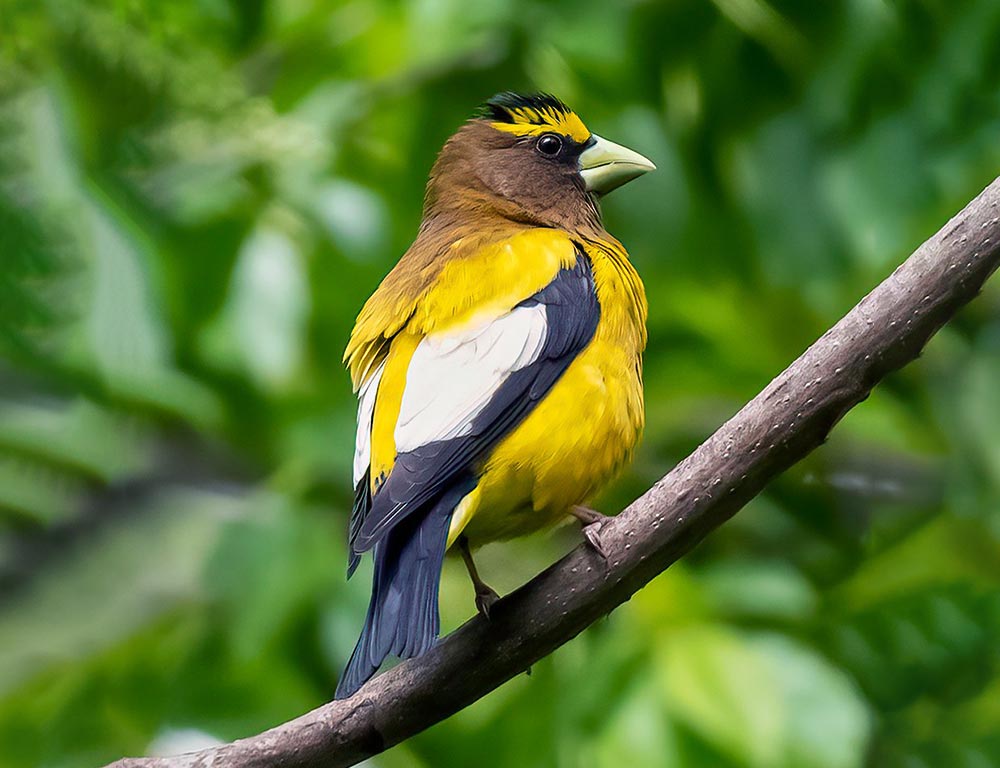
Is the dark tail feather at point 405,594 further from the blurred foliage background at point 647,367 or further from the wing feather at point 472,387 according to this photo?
the blurred foliage background at point 647,367

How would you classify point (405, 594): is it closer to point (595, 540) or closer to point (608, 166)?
point (595, 540)

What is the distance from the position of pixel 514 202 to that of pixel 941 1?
1317 mm

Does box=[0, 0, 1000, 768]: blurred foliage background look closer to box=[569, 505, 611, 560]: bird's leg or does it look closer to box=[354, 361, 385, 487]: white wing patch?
box=[354, 361, 385, 487]: white wing patch

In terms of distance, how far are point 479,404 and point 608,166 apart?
3.77 ft

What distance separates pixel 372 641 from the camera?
250cm

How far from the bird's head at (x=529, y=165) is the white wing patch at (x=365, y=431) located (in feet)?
2.82

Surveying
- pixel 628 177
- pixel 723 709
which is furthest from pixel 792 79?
pixel 723 709

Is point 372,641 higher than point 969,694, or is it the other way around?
point 372,641

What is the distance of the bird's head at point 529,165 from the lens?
3.68 meters

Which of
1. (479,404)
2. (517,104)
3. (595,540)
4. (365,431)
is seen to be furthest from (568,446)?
(517,104)

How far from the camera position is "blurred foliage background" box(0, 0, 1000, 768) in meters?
3.59

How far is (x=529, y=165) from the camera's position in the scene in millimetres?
3797

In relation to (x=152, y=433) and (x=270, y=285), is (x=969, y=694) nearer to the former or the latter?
(x=270, y=285)

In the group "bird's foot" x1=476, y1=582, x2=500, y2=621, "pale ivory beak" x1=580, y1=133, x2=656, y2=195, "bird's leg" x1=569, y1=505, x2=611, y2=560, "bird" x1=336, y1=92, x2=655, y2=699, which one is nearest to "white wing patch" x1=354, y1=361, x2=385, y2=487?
"bird" x1=336, y1=92, x2=655, y2=699
